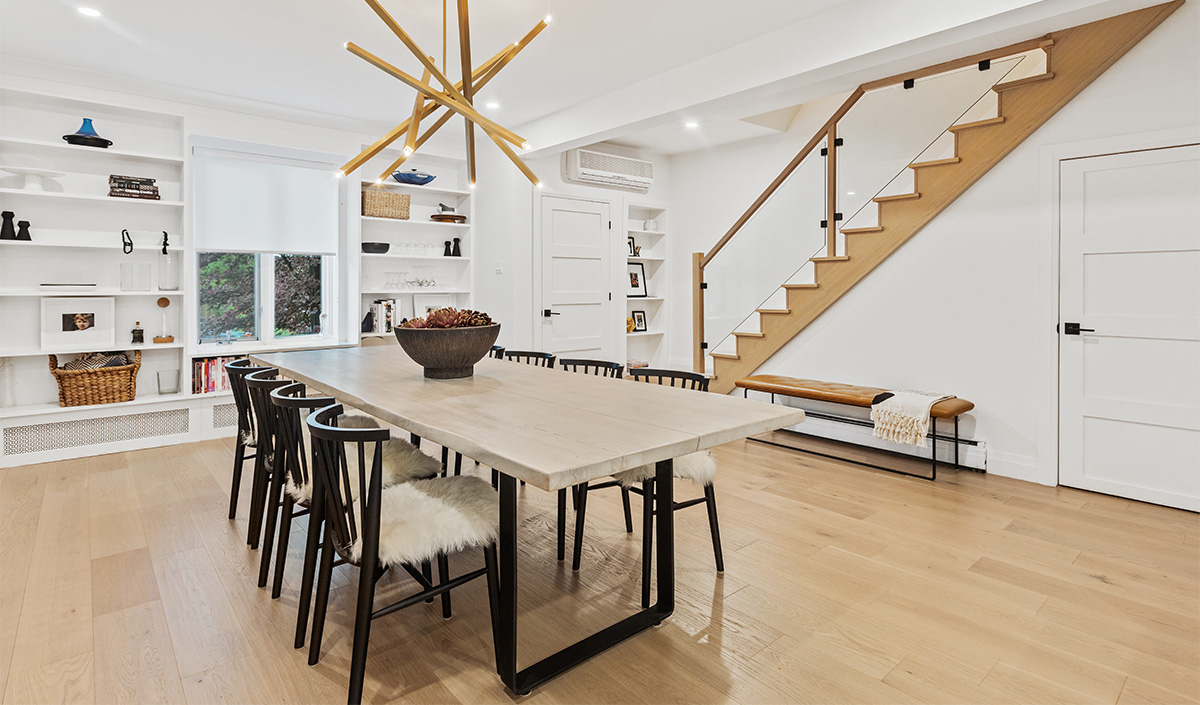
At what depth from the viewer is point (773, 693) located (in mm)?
1749

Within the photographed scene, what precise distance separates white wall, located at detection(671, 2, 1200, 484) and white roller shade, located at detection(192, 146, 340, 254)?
4286 millimetres

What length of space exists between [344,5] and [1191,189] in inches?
172

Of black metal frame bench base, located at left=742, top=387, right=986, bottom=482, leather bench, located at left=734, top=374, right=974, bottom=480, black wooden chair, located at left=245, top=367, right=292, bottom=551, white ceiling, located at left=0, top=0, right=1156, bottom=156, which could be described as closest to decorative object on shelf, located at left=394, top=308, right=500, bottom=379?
black wooden chair, located at left=245, top=367, right=292, bottom=551

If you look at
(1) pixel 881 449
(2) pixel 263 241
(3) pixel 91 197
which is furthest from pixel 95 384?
(1) pixel 881 449

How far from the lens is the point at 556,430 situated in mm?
1698

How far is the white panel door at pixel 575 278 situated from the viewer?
586 cm

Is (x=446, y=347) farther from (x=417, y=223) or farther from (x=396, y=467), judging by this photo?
(x=417, y=223)

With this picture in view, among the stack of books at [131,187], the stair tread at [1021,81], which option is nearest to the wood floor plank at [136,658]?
the stack of books at [131,187]

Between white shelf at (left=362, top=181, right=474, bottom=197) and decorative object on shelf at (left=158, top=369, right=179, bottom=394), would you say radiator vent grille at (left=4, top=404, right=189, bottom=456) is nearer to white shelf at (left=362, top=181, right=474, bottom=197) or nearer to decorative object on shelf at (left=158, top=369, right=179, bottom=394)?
decorative object on shelf at (left=158, top=369, right=179, bottom=394)

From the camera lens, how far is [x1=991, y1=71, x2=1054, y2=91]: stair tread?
3496 millimetres

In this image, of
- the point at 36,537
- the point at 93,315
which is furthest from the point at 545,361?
the point at 93,315

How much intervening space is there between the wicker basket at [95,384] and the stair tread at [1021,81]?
19.5ft

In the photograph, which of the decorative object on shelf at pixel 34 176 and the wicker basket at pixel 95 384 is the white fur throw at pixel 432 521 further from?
the decorative object on shelf at pixel 34 176

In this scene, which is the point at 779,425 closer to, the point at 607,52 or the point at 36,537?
the point at 607,52
